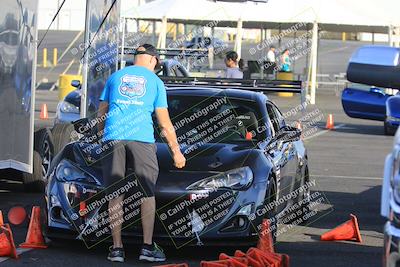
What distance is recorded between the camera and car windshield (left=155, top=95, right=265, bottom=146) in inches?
400

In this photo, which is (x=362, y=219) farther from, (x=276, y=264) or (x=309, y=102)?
(x=309, y=102)

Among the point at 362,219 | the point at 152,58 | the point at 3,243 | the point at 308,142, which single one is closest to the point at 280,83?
the point at 362,219

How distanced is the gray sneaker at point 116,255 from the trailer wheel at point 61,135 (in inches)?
196

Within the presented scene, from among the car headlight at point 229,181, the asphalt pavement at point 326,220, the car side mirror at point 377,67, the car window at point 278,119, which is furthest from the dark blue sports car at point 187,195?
the car side mirror at point 377,67

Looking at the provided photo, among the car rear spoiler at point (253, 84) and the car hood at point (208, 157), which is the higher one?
the car rear spoiler at point (253, 84)

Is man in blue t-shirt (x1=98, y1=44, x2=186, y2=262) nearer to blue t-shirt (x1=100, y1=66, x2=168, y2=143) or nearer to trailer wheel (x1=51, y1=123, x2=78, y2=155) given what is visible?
blue t-shirt (x1=100, y1=66, x2=168, y2=143)

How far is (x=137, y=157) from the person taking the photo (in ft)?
29.0

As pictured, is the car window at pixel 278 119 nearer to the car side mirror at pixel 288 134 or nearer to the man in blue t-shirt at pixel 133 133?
the car side mirror at pixel 288 134

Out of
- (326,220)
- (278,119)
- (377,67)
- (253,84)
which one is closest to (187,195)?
(278,119)

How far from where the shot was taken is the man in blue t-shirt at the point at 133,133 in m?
8.76

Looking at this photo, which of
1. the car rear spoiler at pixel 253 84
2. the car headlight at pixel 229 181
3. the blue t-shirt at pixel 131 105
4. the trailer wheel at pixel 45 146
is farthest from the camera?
the trailer wheel at pixel 45 146

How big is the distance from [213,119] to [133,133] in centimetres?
170

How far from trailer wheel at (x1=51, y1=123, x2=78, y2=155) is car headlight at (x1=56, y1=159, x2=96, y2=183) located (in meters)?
4.31

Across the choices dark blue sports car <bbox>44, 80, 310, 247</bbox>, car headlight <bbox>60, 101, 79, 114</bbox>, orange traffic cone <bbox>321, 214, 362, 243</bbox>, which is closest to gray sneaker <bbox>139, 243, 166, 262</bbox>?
dark blue sports car <bbox>44, 80, 310, 247</bbox>
